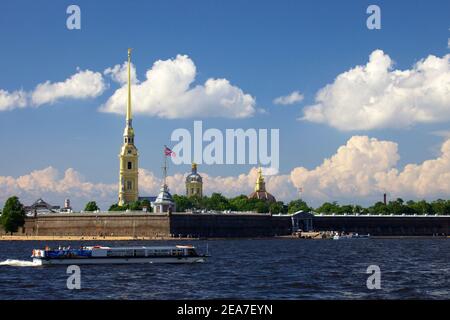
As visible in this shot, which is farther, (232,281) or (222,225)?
(222,225)

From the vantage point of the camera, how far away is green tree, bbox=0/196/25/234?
475ft

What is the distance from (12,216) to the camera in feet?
476

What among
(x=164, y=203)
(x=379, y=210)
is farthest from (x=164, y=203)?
(x=379, y=210)

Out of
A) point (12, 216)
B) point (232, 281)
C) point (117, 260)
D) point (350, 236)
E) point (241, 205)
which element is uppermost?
point (241, 205)

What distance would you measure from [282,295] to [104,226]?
10570 centimetres

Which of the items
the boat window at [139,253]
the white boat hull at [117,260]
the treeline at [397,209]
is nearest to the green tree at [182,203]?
the treeline at [397,209]

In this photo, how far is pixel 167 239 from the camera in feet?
430

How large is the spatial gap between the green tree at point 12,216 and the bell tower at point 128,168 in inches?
1259

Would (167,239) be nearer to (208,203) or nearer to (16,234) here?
(16,234)

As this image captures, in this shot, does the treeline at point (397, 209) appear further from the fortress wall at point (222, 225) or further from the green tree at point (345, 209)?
the fortress wall at point (222, 225)

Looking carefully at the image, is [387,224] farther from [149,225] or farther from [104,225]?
[104,225]

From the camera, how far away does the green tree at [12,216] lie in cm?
14475

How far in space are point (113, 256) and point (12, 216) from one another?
91.9 metres

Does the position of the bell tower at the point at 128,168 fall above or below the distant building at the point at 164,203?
above
